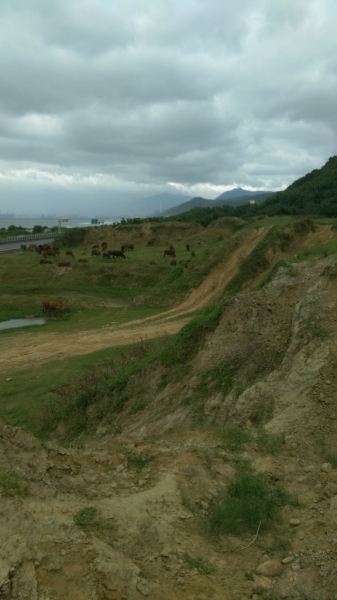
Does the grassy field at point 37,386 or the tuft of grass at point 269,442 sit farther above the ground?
the tuft of grass at point 269,442

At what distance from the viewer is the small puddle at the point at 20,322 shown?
25.9m

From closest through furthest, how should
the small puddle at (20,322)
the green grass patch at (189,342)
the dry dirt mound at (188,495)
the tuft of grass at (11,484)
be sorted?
the dry dirt mound at (188,495) < the tuft of grass at (11,484) < the green grass patch at (189,342) < the small puddle at (20,322)

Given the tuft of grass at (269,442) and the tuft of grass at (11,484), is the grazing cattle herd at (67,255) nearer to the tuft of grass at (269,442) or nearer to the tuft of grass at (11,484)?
the tuft of grass at (269,442)

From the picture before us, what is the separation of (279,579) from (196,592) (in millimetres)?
828

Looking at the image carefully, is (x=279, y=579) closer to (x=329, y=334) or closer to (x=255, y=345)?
(x=329, y=334)

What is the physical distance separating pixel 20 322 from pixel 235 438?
22.2 metres

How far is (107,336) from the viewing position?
2091 cm

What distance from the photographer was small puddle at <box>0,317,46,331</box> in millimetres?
25881

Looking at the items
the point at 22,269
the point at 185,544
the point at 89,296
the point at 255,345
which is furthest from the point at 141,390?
the point at 22,269

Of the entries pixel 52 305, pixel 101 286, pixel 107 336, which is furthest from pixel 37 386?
pixel 101 286

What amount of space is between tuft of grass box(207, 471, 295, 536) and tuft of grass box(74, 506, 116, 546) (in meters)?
→ 1.13

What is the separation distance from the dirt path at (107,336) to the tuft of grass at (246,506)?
13256 mm

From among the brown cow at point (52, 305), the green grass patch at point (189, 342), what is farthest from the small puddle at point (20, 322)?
the green grass patch at point (189, 342)

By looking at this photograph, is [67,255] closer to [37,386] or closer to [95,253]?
[95,253]
